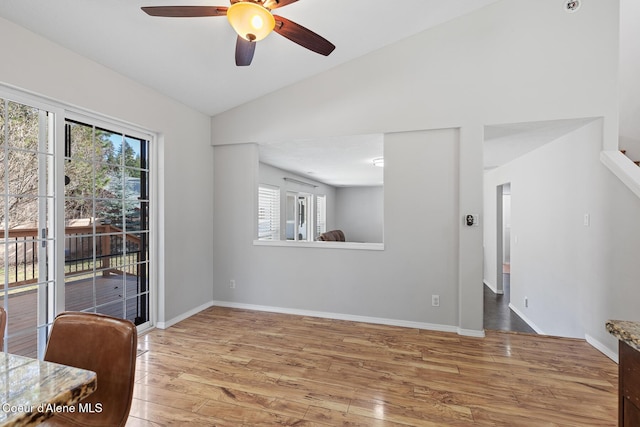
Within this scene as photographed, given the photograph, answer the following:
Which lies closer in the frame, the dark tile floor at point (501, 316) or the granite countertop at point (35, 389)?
the granite countertop at point (35, 389)

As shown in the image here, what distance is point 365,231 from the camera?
9844mm

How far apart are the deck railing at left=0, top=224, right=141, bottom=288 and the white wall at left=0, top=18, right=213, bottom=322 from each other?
0.36 meters

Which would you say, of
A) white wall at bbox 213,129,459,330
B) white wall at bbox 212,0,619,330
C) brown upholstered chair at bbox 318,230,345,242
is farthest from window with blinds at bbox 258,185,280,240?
white wall at bbox 212,0,619,330

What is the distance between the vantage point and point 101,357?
3.76ft

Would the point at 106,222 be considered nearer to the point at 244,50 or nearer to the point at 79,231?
the point at 79,231

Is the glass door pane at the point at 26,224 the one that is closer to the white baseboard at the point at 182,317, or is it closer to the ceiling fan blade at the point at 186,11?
the white baseboard at the point at 182,317

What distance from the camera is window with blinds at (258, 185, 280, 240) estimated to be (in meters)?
5.50

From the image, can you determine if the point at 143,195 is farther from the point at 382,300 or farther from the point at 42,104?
the point at 382,300

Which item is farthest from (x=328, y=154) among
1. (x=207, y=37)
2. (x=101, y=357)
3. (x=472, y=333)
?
(x=101, y=357)

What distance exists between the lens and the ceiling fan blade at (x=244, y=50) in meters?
2.00

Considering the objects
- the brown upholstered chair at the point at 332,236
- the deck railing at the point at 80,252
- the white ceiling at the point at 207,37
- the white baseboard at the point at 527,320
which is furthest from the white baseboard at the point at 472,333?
the deck railing at the point at 80,252

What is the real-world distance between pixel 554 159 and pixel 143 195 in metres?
4.73

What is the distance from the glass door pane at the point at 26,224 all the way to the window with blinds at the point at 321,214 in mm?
6403

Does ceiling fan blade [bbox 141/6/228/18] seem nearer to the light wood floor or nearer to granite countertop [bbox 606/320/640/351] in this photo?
granite countertop [bbox 606/320/640/351]
